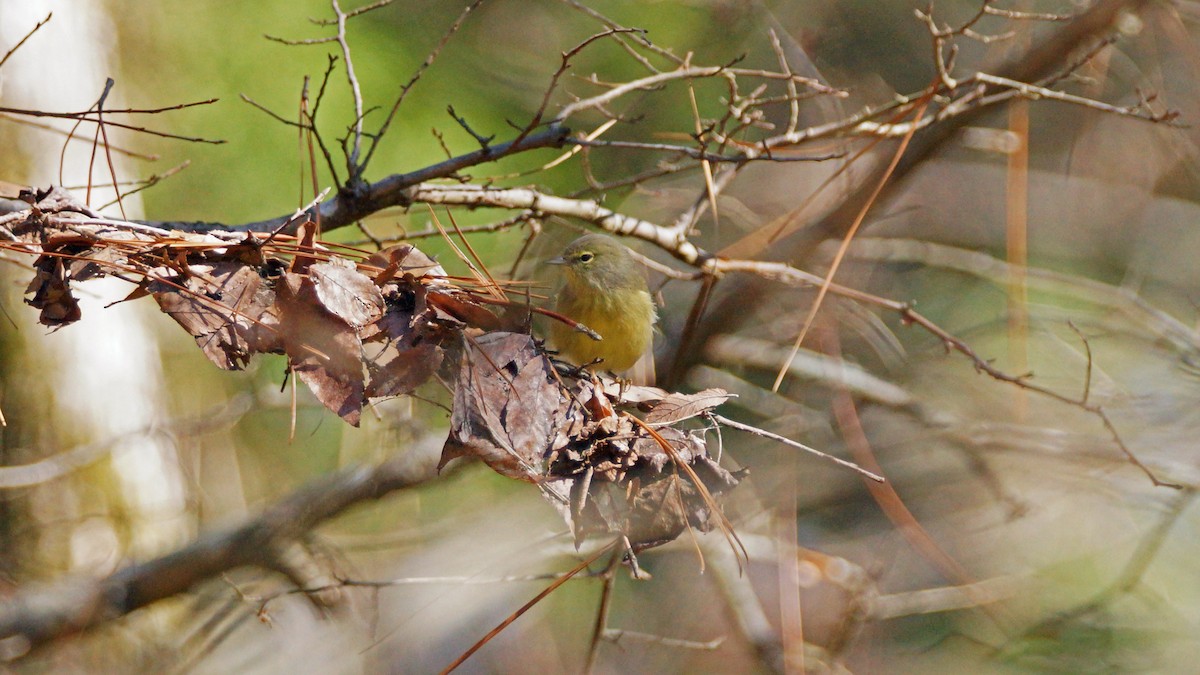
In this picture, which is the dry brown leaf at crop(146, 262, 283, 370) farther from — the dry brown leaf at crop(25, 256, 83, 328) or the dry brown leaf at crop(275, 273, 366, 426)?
the dry brown leaf at crop(25, 256, 83, 328)

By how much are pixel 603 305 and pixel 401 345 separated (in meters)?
1.77

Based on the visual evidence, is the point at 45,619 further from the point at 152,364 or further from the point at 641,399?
the point at 641,399

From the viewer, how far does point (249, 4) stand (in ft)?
22.8

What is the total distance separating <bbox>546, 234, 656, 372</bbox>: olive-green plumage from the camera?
3510 millimetres

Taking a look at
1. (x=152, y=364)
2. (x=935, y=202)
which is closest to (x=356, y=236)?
(x=152, y=364)

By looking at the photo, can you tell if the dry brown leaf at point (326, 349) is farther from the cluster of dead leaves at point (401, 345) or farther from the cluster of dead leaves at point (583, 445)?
the cluster of dead leaves at point (583, 445)

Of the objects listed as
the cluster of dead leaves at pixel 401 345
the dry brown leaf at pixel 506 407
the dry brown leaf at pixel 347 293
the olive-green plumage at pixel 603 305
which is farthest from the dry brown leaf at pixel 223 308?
the olive-green plumage at pixel 603 305

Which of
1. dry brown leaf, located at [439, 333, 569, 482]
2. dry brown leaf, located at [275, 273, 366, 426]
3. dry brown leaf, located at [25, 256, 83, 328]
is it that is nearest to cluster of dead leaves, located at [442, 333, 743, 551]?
dry brown leaf, located at [439, 333, 569, 482]

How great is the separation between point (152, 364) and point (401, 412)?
1.86 meters

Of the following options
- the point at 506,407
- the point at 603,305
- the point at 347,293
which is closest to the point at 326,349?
the point at 347,293

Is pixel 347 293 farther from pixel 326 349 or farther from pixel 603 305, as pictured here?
pixel 603 305

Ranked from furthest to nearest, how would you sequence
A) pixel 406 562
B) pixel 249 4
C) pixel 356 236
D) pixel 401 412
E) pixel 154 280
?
1. pixel 249 4
2. pixel 356 236
3. pixel 406 562
4. pixel 401 412
5. pixel 154 280

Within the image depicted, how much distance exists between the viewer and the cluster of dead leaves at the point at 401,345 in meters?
1.75

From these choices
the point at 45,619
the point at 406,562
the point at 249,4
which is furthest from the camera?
the point at 249,4
